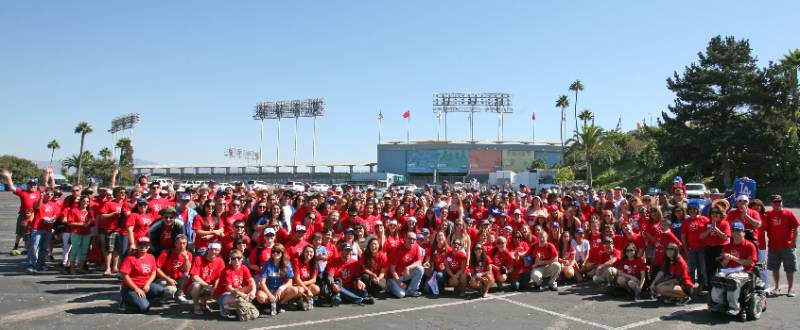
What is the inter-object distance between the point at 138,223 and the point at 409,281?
4728 mm

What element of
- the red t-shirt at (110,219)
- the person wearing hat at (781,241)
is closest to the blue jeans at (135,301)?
the red t-shirt at (110,219)

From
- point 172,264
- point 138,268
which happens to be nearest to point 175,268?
point 172,264

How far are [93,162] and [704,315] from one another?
95.4 meters

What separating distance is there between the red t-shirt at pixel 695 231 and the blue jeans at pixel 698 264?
12 centimetres

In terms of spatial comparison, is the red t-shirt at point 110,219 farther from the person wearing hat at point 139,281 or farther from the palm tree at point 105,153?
the palm tree at point 105,153

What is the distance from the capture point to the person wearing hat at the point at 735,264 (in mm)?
7078

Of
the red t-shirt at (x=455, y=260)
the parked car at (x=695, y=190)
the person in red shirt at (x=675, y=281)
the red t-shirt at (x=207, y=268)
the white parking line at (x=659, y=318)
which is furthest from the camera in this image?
the parked car at (x=695, y=190)

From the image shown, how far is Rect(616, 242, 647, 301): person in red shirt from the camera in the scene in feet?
27.9

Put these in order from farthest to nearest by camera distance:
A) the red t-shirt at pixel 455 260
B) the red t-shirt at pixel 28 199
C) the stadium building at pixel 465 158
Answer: the stadium building at pixel 465 158 < the red t-shirt at pixel 28 199 < the red t-shirt at pixel 455 260

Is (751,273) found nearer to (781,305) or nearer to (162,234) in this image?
(781,305)

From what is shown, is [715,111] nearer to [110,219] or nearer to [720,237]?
[720,237]

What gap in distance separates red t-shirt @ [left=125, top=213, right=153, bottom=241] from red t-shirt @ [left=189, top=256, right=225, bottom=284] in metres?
2.09

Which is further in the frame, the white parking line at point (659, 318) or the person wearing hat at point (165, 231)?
the person wearing hat at point (165, 231)

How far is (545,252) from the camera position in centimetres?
946
